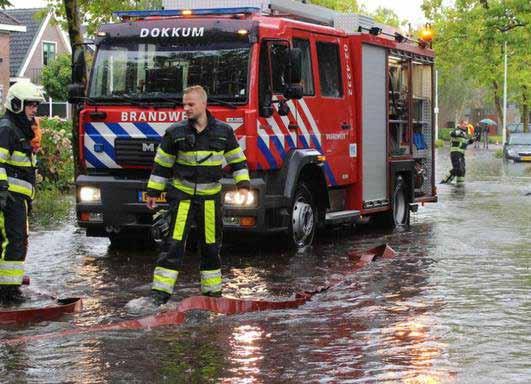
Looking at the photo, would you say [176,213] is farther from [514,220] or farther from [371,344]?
[514,220]

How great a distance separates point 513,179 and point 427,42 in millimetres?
13487

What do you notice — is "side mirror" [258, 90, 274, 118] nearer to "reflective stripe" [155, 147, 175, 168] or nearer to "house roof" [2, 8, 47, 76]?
"reflective stripe" [155, 147, 175, 168]

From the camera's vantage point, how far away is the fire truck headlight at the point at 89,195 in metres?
11.5

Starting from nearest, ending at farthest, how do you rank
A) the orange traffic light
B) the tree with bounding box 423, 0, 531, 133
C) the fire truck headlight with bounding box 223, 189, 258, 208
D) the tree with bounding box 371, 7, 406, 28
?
the fire truck headlight with bounding box 223, 189, 258, 208
the orange traffic light
the tree with bounding box 423, 0, 531, 133
the tree with bounding box 371, 7, 406, 28

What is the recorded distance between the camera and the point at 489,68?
49.5 metres

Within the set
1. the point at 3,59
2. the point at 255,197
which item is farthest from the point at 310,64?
the point at 3,59

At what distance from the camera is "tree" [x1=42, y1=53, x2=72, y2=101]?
4991 centimetres

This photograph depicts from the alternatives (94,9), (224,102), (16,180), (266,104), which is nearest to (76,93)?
(224,102)

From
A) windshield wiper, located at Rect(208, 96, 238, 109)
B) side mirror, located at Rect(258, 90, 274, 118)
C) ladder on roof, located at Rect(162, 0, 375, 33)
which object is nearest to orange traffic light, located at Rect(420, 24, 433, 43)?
ladder on roof, located at Rect(162, 0, 375, 33)

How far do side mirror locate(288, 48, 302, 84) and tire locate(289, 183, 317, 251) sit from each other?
4.68 ft

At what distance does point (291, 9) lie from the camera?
40.7 ft

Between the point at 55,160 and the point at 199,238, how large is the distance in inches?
521

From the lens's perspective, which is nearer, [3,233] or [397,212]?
[3,233]

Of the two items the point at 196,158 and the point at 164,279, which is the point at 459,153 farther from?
the point at 164,279
